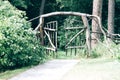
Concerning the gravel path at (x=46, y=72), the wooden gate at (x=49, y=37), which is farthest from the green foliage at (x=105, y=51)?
the gravel path at (x=46, y=72)

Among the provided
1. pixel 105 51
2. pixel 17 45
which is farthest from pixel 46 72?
pixel 105 51

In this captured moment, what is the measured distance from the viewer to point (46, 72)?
38.3ft

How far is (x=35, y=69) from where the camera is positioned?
1245 cm

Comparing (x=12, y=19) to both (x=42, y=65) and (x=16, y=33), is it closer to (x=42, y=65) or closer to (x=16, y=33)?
(x=16, y=33)

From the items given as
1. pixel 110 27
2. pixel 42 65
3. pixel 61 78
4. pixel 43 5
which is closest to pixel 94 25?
pixel 110 27

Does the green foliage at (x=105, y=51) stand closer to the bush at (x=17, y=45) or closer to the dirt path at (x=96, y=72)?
the dirt path at (x=96, y=72)

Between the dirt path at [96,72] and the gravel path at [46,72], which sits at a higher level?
the dirt path at [96,72]

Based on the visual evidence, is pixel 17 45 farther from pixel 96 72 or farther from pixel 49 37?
pixel 49 37

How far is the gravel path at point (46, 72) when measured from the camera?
1066 centimetres

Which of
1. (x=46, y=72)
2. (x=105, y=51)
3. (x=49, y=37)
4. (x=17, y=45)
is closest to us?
(x=46, y=72)

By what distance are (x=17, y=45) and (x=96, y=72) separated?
3.13m

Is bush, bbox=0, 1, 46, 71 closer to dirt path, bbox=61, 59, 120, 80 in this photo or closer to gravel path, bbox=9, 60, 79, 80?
gravel path, bbox=9, 60, 79, 80

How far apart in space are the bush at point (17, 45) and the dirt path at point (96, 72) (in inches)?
75.6

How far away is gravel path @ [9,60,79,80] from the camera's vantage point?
420 inches
